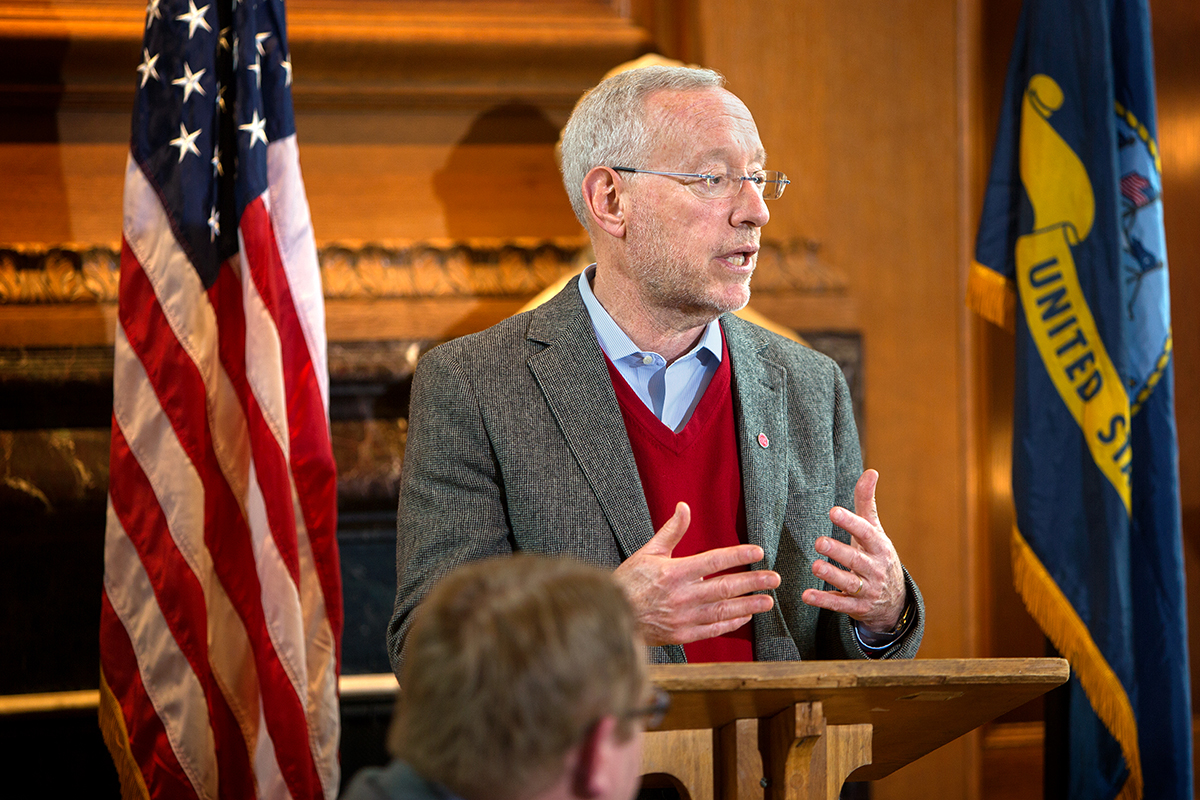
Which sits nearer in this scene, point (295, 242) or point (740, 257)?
point (740, 257)

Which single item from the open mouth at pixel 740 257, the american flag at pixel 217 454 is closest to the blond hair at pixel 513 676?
the open mouth at pixel 740 257

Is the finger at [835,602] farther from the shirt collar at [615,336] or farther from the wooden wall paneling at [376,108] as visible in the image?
the wooden wall paneling at [376,108]

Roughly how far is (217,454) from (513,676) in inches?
70.9

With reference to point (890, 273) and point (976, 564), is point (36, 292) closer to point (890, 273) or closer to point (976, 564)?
point (890, 273)

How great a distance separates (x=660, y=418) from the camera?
1.80 metres

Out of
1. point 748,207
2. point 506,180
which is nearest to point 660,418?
point 748,207

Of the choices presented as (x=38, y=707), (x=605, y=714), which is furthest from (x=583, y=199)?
(x=38, y=707)

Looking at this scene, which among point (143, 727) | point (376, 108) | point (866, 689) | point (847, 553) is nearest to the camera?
point (866, 689)

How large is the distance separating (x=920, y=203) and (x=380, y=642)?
2.11 m

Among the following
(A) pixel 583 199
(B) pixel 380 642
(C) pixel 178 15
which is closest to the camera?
(A) pixel 583 199

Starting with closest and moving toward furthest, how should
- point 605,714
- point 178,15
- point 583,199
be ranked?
1. point 605,714
2. point 583,199
3. point 178,15

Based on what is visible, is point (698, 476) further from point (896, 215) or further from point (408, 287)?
point (896, 215)

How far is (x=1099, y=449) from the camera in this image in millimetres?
2867

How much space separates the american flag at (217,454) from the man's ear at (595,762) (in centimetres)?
166
